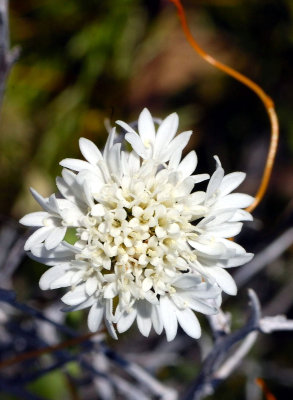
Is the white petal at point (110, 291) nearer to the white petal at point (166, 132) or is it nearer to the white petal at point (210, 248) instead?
the white petal at point (210, 248)

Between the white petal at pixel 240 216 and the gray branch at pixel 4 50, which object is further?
the gray branch at pixel 4 50

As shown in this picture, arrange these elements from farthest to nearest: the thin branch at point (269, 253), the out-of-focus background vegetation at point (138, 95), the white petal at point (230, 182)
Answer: the out-of-focus background vegetation at point (138, 95) → the thin branch at point (269, 253) → the white petal at point (230, 182)

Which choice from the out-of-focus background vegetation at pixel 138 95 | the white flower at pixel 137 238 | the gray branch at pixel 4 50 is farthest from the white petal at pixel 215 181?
the out-of-focus background vegetation at pixel 138 95

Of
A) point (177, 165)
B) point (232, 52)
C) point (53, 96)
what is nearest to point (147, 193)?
point (177, 165)

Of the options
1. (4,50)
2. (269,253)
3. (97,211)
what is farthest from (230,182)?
(269,253)

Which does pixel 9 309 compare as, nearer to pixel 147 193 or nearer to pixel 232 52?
pixel 147 193

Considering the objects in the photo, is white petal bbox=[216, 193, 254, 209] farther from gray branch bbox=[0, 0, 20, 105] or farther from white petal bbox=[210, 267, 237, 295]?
gray branch bbox=[0, 0, 20, 105]

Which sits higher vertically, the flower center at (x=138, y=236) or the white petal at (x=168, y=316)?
the flower center at (x=138, y=236)

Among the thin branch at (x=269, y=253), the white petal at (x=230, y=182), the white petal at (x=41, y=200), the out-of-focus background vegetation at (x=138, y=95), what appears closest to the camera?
the white petal at (x=41, y=200)
